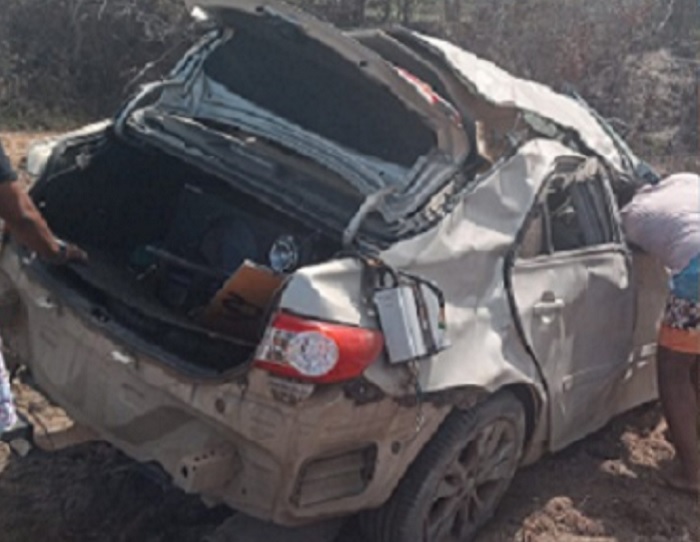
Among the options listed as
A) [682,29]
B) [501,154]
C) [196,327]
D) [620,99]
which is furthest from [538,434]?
[682,29]

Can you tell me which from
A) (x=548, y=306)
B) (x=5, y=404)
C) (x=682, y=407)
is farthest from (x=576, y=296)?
(x=5, y=404)

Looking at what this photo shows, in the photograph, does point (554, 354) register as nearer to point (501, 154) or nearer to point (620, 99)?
point (501, 154)

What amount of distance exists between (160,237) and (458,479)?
1.87 m

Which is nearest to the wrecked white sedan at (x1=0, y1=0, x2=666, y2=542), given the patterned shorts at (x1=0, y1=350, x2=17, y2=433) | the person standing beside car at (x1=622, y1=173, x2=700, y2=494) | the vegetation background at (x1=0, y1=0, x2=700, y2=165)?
the person standing beside car at (x1=622, y1=173, x2=700, y2=494)

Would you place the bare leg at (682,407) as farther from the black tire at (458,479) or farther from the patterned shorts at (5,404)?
the patterned shorts at (5,404)

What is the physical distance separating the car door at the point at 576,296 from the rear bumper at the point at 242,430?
71 centimetres

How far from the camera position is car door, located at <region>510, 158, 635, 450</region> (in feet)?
14.4

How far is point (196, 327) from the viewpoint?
407 cm

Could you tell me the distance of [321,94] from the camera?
4.69m

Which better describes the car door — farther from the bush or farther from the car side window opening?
the bush

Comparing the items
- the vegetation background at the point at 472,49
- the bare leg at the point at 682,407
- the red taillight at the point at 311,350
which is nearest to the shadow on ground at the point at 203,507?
the bare leg at the point at 682,407

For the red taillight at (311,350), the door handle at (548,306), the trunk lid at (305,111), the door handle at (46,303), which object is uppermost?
the trunk lid at (305,111)

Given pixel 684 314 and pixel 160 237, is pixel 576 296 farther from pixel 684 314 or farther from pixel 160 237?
pixel 160 237

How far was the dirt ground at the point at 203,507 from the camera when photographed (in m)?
4.43
